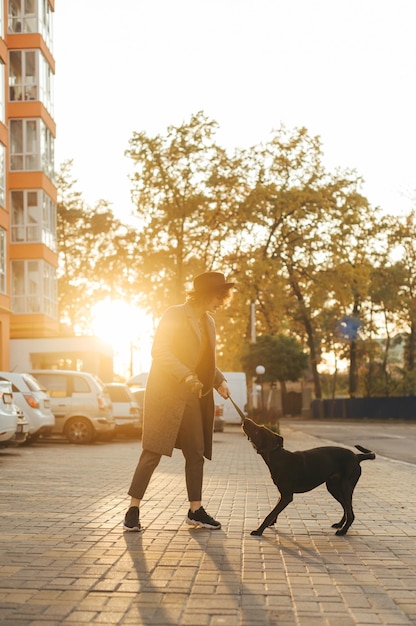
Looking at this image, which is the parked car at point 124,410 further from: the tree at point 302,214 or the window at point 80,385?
the tree at point 302,214

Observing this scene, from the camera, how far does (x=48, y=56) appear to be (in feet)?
147

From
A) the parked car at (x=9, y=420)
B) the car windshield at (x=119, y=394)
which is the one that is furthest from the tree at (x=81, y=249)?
the parked car at (x=9, y=420)

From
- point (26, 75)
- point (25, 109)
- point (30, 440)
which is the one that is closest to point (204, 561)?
point (30, 440)

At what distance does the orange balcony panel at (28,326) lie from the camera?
43500mm

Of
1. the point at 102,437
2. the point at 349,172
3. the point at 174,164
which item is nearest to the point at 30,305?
the point at 174,164

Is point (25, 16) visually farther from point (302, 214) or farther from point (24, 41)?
point (302, 214)

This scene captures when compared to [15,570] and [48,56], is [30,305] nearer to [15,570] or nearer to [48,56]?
[48,56]

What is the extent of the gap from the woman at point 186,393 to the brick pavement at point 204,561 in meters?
0.33

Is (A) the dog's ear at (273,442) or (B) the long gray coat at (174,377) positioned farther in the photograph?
(B) the long gray coat at (174,377)

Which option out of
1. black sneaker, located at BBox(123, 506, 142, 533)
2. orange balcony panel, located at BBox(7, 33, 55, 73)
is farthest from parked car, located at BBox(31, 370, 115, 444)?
orange balcony panel, located at BBox(7, 33, 55, 73)

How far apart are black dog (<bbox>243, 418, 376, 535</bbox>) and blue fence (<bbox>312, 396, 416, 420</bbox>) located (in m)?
49.8

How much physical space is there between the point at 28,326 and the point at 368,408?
24604 millimetres

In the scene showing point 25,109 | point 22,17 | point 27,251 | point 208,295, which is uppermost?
point 22,17

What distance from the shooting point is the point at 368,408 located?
61219 mm
